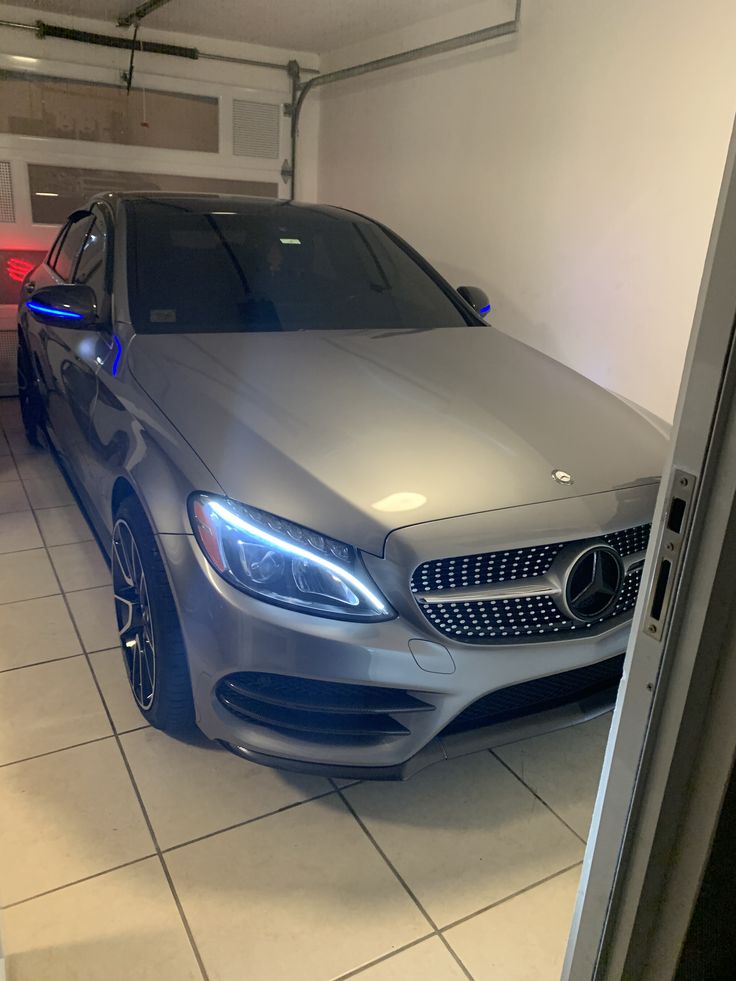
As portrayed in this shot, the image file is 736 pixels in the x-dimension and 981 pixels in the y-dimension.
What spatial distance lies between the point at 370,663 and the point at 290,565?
0.77 feet

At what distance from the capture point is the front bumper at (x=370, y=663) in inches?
53.4

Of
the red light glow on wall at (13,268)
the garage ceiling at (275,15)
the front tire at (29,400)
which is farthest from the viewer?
the red light glow on wall at (13,268)

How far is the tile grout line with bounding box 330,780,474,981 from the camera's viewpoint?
134 centimetres

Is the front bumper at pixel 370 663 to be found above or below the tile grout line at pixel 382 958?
above

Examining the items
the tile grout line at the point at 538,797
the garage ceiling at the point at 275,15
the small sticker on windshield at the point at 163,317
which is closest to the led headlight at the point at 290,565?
the tile grout line at the point at 538,797

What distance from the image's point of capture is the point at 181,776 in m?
1.70

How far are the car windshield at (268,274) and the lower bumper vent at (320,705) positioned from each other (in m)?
1.07

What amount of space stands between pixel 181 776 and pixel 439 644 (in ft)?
2.47

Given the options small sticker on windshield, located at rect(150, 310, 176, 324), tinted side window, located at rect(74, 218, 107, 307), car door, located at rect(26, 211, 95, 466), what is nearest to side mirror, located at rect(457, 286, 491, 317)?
small sticker on windshield, located at rect(150, 310, 176, 324)

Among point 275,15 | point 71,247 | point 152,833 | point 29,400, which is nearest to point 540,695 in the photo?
point 152,833

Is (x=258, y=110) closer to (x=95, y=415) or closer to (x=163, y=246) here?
(x=163, y=246)

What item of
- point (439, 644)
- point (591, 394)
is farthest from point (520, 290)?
point (439, 644)

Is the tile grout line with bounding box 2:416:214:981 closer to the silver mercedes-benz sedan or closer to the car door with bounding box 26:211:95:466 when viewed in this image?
the silver mercedes-benz sedan

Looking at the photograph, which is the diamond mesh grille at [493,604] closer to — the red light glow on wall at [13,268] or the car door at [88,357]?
the car door at [88,357]
